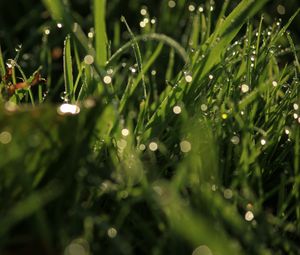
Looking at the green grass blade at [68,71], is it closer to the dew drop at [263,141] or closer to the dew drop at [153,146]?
the dew drop at [153,146]

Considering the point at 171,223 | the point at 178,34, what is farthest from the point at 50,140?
the point at 178,34

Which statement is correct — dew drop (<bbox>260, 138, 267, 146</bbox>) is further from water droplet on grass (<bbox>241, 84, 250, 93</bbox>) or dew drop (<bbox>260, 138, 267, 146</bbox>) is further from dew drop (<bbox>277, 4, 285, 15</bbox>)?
dew drop (<bbox>277, 4, 285, 15</bbox>)

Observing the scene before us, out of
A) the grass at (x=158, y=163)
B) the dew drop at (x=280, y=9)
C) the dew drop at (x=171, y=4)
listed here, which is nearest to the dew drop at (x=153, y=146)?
the grass at (x=158, y=163)

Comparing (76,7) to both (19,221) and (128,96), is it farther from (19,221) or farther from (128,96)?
(19,221)

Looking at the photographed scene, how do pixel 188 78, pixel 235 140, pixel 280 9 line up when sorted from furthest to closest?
pixel 280 9 < pixel 188 78 < pixel 235 140

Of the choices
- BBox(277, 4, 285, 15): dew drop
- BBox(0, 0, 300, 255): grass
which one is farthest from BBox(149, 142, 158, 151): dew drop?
BBox(277, 4, 285, 15): dew drop

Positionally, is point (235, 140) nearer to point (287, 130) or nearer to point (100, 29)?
point (287, 130)

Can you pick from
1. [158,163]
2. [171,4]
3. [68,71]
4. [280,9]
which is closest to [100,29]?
[68,71]
